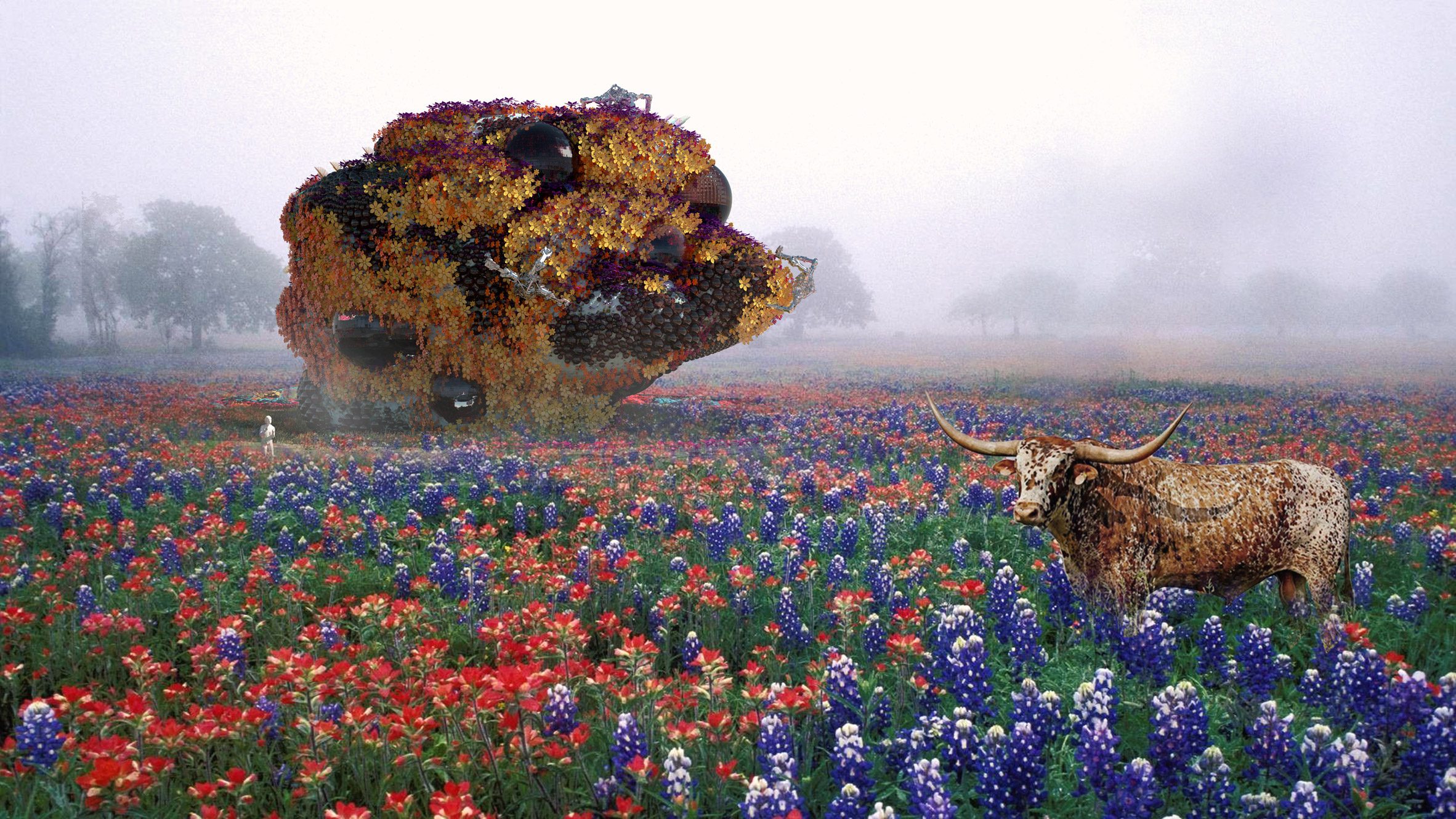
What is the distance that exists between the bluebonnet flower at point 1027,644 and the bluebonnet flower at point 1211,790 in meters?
1.09

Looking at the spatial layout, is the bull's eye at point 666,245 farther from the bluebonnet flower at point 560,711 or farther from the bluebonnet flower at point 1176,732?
the bluebonnet flower at point 1176,732

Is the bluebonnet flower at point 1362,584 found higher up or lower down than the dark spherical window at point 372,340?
lower down

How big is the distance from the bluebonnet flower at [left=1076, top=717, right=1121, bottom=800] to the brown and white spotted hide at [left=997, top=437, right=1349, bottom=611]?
1727mm

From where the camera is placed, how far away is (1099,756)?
266cm

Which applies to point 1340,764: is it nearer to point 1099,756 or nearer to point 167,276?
point 1099,756

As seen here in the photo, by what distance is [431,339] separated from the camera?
14.8m

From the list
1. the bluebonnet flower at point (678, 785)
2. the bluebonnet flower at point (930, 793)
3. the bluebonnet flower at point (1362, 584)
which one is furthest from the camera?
Result: the bluebonnet flower at point (1362, 584)

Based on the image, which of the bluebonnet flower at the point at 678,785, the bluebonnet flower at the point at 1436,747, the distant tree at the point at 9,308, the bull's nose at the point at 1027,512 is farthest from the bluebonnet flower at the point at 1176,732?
the distant tree at the point at 9,308

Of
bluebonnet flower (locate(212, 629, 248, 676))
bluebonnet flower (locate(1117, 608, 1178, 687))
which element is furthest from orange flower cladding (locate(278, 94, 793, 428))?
bluebonnet flower (locate(1117, 608, 1178, 687))

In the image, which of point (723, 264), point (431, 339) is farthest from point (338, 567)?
point (723, 264)

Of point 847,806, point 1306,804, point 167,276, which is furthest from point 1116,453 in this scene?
point 167,276

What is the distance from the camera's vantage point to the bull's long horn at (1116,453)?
3.73 meters

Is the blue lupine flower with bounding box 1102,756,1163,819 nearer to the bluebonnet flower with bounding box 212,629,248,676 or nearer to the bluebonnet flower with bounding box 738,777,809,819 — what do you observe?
the bluebonnet flower with bounding box 738,777,809,819

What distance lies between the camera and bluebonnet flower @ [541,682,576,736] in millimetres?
3145
